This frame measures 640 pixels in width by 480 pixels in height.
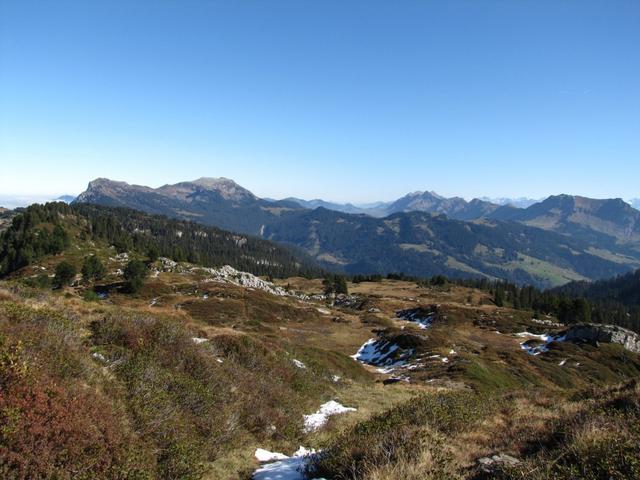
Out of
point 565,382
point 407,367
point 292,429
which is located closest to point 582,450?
point 292,429

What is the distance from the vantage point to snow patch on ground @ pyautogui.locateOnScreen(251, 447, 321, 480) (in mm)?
9383

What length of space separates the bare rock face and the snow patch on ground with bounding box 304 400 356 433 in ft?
262

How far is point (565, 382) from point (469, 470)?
190 feet

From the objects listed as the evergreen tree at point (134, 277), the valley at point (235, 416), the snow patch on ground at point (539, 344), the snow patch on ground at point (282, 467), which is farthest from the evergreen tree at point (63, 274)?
the snow patch on ground at point (539, 344)

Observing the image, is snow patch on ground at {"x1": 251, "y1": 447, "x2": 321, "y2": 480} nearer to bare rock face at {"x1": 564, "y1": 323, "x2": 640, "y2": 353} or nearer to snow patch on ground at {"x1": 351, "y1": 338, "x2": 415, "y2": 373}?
snow patch on ground at {"x1": 351, "y1": 338, "x2": 415, "y2": 373}

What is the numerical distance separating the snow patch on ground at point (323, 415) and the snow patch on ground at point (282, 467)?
3405mm

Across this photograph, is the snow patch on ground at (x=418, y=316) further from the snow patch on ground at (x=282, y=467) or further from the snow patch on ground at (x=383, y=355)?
the snow patch on ground at (x=282, y=467)

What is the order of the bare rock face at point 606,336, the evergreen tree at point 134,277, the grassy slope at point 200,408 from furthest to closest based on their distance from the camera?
the evergreen tree at point 134,277
the bare rock face at point 606,336
the grassy slope at point 200,408

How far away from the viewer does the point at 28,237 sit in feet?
414

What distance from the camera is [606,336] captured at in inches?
3108

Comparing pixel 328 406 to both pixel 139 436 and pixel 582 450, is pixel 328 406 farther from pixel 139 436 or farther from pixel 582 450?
pixel 582 450

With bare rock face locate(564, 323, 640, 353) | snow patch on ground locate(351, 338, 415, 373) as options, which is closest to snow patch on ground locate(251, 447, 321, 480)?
snow patch on ground locate(351, 338, 415, 373)

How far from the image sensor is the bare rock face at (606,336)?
78.8m

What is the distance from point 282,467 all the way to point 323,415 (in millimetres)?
8390
